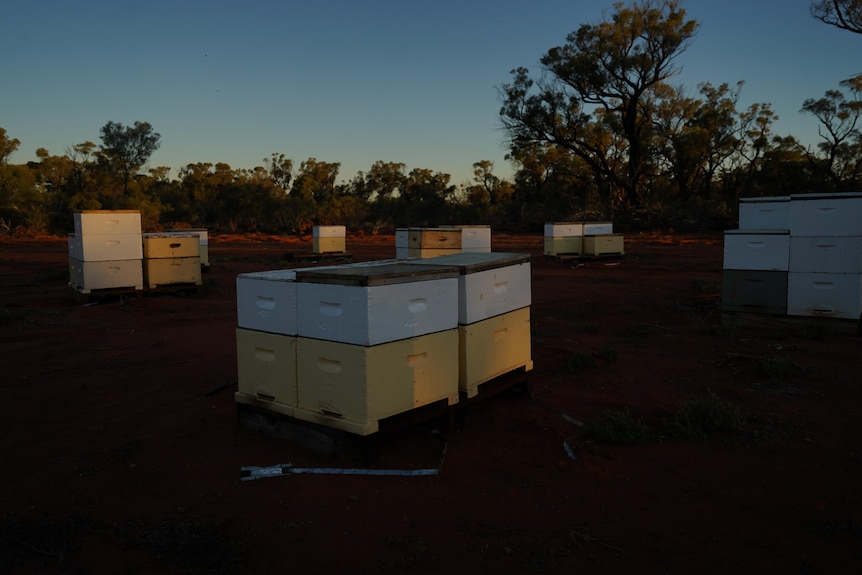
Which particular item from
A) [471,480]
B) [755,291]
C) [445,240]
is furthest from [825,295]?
[445,240]

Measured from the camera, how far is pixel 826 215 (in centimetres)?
800

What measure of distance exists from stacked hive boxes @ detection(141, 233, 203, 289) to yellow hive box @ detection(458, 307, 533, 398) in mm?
9315

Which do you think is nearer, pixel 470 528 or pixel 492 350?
pixel 470 528

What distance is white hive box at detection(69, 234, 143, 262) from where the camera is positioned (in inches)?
440

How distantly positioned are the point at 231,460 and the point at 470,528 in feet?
6.19

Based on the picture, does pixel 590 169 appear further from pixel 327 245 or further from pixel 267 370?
pixel 267 370

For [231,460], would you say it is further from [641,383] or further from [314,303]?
[641,383]

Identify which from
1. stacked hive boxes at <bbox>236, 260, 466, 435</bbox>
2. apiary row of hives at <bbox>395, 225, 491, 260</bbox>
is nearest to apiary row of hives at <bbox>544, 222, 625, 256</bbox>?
apiary row of hives at <bbox>395, 225, 491, 260</bbox>

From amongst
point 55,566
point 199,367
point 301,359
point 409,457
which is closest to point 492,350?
point 409,457

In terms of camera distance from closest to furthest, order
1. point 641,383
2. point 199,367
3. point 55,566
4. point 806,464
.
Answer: point 55,566 → point 806,464 → point 641,383 → point 199,367

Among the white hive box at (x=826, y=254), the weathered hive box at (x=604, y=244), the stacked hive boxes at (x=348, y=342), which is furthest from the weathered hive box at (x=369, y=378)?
the weathered hive box at (x=604, y=244)

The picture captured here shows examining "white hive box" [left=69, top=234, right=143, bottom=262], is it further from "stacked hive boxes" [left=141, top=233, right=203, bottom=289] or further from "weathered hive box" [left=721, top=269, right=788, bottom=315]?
"weathered hive box" [left=721, top=269, right=788, bottom=315]

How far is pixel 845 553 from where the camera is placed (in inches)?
120

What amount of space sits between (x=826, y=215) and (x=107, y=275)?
39.2 feet
